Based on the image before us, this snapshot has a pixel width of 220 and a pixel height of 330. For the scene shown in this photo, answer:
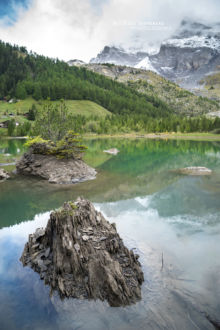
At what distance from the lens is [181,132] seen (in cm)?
14025

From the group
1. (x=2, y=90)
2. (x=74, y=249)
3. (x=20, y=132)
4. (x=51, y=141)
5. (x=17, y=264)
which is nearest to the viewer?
(x=74, y=249)

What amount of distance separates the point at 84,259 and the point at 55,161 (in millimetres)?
20581

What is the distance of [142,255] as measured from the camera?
10.0 meters

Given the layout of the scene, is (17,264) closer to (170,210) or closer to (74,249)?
(74,249)

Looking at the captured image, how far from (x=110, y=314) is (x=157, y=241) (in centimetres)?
525

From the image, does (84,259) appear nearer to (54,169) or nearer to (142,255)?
(142,255)

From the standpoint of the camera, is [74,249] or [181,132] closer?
[74,249]

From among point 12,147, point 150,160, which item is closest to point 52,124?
point 150,160

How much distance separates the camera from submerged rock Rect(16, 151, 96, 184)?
82.4ft

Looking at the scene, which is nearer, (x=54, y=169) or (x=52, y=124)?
(x=54, y=169)

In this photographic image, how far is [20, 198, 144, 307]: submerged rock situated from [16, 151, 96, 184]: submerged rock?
1437 centimetres

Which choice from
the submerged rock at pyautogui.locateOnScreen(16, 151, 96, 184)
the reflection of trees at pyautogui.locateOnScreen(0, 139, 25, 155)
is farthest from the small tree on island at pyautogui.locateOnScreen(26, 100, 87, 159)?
the reflection of trees at pyautogui.locateOnScreen(0, 139, 25, 155)

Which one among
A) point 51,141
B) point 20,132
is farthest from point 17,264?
point 20,132

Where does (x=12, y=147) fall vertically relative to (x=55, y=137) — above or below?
below
